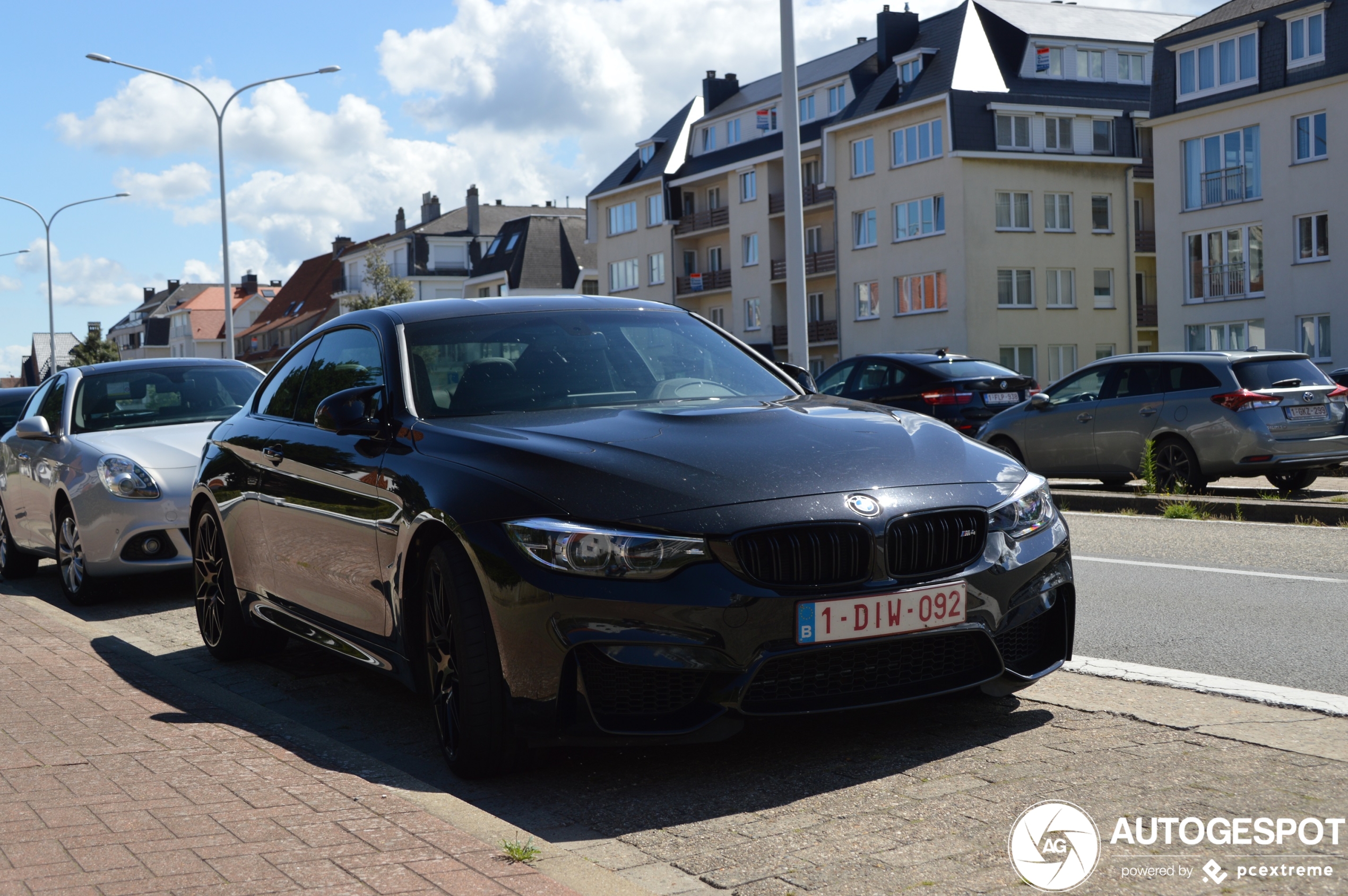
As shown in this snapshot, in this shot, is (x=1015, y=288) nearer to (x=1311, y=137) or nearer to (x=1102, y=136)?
(x=1102, y=136)

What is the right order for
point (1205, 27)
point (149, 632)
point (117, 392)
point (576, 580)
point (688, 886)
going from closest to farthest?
point (688, 886) < point (576, 580) < point (149, 632) < point (117, 392) < point (1205, 27)

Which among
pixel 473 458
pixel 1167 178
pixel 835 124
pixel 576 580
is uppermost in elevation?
pixel 835 124

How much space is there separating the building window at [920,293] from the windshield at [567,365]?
152 feet

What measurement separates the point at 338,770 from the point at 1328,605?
17.0 ft

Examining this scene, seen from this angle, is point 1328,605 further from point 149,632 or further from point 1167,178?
point 1167,178

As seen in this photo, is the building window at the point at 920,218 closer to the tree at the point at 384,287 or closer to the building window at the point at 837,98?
the building window at the point at 837,98

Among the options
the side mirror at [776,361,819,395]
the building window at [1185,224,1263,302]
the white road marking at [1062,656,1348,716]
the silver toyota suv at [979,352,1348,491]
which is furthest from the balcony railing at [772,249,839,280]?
the white road marking at [1062,656,1348,716]

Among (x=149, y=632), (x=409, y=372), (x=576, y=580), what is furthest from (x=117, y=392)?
(x=576, y=580)

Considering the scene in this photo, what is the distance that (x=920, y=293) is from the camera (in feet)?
172

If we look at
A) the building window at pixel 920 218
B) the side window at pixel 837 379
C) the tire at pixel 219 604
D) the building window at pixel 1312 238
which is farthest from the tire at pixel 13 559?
the building window at pixel 920 218

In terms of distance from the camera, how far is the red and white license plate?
424 cm

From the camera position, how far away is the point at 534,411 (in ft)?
17.6

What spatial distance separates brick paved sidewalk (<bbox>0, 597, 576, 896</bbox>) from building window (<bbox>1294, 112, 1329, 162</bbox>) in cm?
4009

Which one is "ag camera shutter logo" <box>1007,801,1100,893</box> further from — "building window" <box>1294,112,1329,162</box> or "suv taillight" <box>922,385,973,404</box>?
"building window" <box>1294,112,1329,162</box>
